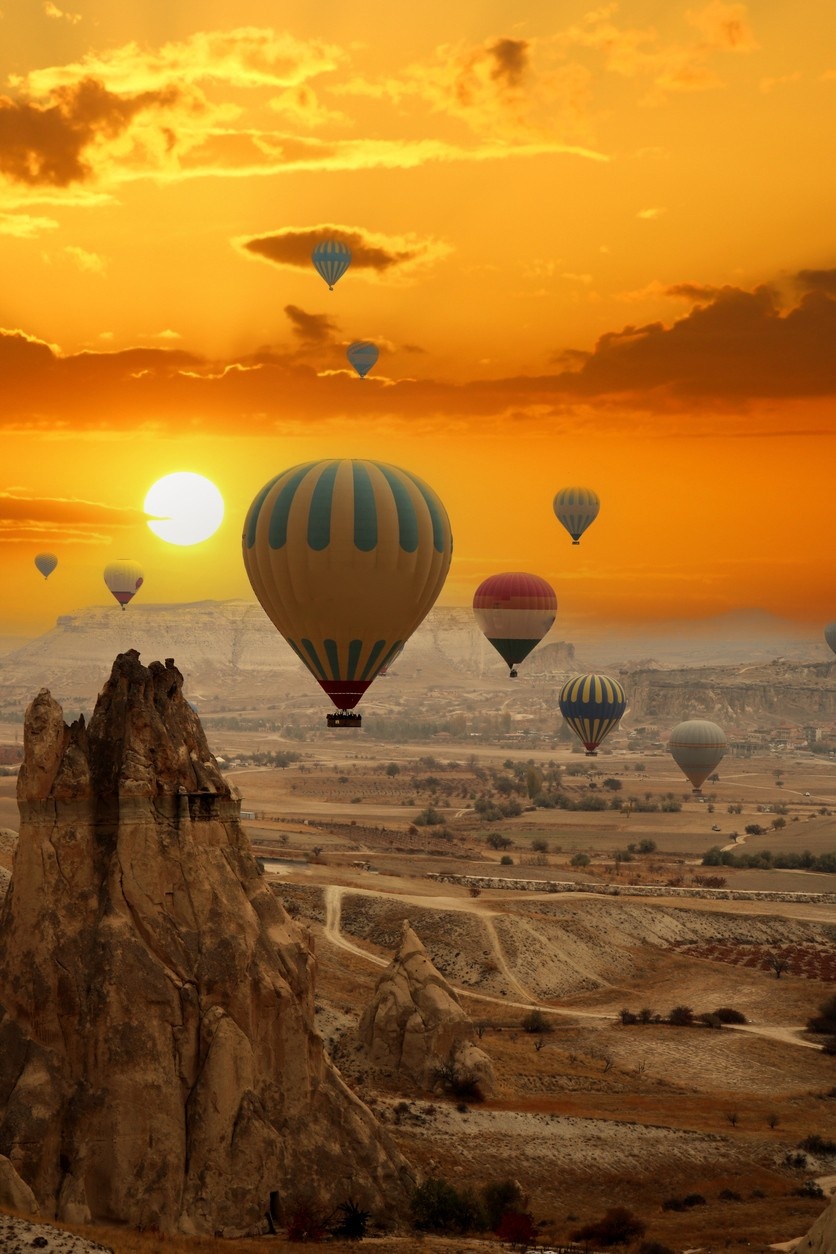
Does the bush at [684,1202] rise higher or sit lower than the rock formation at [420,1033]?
lower

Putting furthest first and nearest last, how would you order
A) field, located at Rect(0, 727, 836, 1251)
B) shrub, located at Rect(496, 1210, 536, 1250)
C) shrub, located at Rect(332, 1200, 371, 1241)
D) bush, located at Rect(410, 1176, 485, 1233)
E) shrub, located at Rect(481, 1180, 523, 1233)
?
field, located at Rect(0, 727, 836, 1251)
shrub, located at Rect(481, 1180, 523, 1233)
shrub, located at Rect(496, 1210, 536, 1250)
bush, located at Rect(410, 1176, 485, 1233)
shrub, located at Rect(332, 1200, 371, 1241)

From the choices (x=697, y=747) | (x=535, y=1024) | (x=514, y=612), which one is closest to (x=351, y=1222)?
(x=535, y=1024)

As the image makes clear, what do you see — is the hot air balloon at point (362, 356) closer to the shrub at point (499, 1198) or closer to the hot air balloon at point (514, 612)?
the hot air balloon at point (514, 612)

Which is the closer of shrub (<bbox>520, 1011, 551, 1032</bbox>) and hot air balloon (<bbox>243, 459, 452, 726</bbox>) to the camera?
hot air balloon (<bbox>243, 459, 452, 726</bbox>)

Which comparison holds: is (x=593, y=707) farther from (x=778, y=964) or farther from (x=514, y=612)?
(x=778, y=964)

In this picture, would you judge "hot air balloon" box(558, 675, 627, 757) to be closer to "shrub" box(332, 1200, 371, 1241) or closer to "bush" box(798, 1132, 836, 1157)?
"bush" box(798, 1132, 836, 1157)

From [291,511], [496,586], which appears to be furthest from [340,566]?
[496,586]

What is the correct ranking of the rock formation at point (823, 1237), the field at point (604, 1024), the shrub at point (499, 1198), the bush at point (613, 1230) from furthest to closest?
the field at point (604, 1024) → the shrub at point (499, 1198) → the bush at point (613, 1230) → the rock formation at point (823, 1237)

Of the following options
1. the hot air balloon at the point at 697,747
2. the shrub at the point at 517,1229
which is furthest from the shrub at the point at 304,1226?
the hot air balloon at the point at 697,747

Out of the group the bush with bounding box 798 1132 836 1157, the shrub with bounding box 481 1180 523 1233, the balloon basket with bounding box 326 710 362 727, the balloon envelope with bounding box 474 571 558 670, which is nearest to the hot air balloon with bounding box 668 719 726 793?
the balloon envelope with bounding box 474 571 558 670
